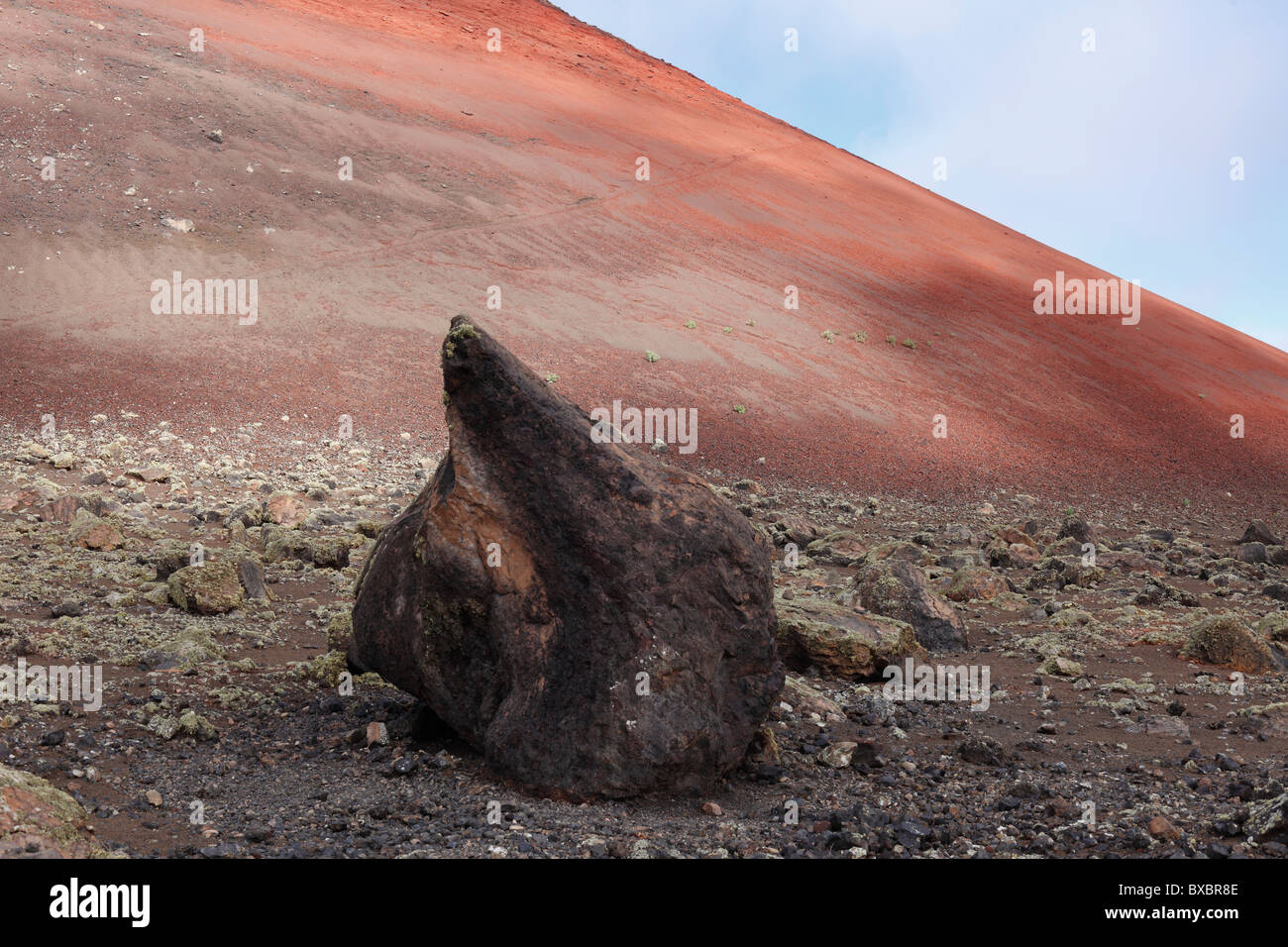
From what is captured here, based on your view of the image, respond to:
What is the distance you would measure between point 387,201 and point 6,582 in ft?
59.1

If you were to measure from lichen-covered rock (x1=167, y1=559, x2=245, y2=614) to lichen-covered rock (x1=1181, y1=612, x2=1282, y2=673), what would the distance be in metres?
7.58

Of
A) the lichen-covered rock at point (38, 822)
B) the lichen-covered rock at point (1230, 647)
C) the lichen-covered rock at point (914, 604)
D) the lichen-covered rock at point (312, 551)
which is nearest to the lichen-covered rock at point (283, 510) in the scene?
the lichen-covered rock at point (312, 551)

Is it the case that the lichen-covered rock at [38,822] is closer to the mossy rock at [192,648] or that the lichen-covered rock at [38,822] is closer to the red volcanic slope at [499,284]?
the mossy rock at [192,648]

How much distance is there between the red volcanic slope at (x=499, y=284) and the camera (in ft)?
57.2

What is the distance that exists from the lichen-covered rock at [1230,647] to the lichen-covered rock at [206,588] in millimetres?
7584

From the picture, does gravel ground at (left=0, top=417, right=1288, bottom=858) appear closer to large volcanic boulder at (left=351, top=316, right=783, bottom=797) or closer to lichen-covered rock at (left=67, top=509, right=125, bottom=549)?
lichen-covered rock at (left=67, top=509, right=125, bottom=549)

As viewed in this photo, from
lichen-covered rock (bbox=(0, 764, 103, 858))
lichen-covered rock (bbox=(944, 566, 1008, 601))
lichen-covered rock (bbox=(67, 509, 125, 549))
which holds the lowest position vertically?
lichen-covered rock (bbox=(0, 764, 103, 858))

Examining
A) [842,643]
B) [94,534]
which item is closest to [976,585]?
[842,643]

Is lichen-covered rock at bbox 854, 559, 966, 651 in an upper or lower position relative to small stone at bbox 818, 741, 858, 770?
upper

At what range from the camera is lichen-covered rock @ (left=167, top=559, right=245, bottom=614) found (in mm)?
8148

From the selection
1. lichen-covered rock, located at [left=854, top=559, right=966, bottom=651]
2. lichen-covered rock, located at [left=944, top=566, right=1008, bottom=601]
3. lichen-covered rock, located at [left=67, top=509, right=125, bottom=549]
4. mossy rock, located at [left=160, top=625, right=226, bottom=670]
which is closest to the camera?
mossy rock, located at [left=160, top=625, right=226, bottom=670]

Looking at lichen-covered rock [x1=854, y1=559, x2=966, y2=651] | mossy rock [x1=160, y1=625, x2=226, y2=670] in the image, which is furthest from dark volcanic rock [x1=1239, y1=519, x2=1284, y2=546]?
mossy rock [x1=160, y1=625, x2=226, y2=670]

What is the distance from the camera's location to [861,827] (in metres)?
4.81
